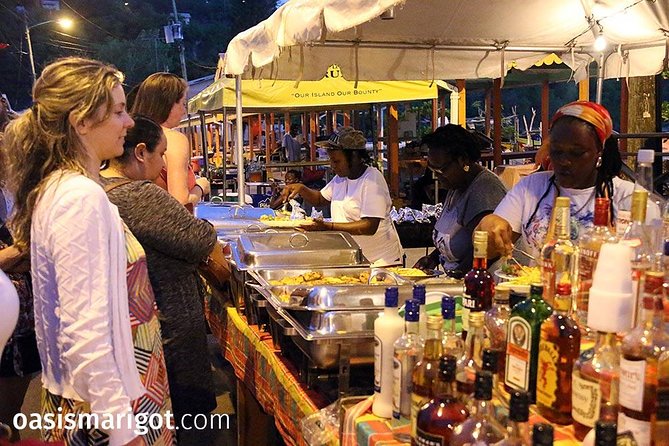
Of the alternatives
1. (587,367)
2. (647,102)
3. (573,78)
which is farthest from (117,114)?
(647,102)

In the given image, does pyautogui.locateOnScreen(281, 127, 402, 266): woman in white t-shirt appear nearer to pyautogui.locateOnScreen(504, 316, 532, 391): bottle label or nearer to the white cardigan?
the white cardigan

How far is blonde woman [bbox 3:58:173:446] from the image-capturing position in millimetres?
1758

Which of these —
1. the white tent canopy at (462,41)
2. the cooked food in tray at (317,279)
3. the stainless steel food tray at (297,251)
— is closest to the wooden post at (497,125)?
the white tent canopy at (462,41)

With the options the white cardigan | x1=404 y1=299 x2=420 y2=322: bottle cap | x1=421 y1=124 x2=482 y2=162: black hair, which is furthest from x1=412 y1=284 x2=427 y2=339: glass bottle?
x1=421 y1=124 x2=482 y2=162: black hair

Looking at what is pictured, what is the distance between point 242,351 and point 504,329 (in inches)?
75.5

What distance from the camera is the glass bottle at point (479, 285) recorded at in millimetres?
1660

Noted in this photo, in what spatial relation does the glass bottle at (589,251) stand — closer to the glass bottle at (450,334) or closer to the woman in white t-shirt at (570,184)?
the glass bottle at (450,334)

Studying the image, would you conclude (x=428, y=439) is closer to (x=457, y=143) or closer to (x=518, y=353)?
(x=518, y=353)

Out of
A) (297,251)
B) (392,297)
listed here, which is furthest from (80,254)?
(297,251)

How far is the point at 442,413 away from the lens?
4.43 feet

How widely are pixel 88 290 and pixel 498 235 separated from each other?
1.71 meters

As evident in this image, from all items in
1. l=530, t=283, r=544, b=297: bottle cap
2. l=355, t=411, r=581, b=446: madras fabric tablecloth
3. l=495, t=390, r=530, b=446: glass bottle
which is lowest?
l=355, t=411, r=581, b=446: madras fabric tablecloth

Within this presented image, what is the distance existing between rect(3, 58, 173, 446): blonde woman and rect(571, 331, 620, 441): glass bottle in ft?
3.75

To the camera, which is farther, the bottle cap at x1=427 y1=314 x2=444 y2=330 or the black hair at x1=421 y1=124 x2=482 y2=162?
the black hair at x1=421 y1=124 x2=482 y2=162
